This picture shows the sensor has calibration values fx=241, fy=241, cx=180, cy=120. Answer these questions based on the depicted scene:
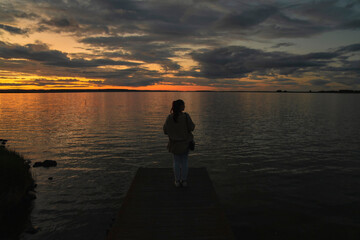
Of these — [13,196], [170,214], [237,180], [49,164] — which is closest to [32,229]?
[13,196]

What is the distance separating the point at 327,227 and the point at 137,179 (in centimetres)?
824

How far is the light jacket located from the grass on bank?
746 cm

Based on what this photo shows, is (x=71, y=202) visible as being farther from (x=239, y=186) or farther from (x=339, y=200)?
(x=339, y=200)

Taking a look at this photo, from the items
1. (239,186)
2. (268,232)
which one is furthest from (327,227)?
(239,186)

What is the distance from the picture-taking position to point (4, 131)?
109 feet

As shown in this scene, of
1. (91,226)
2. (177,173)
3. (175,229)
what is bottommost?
(91,226)

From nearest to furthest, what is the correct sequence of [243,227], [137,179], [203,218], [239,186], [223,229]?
[223,229] < [203,218] < [243,227] < [137,179] < [239,186]

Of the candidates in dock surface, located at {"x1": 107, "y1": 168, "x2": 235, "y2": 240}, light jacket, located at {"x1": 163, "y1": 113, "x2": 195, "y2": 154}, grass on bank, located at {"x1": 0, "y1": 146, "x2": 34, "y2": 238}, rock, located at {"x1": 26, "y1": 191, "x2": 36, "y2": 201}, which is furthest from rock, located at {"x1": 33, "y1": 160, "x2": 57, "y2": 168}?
light jacket, located at {"x1": 163, "y1": 113, "x2": 195, "y2": 154}

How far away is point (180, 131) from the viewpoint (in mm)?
8320

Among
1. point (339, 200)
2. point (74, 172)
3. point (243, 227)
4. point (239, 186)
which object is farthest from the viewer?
point (74, 172)

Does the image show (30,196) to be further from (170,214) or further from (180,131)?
(180,131)

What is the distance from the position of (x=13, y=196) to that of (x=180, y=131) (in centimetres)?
868

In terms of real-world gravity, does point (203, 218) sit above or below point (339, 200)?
above

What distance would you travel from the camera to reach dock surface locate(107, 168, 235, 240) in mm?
6467
